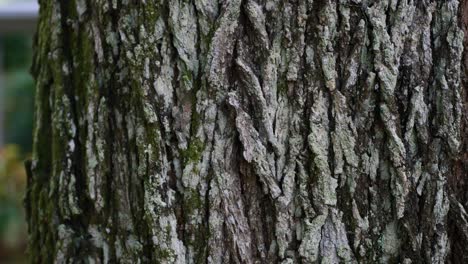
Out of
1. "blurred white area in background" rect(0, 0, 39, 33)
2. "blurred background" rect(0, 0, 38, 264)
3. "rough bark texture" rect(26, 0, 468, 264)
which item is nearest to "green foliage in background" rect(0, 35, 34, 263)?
"blurred background" rect(0, 0, 38, 264)

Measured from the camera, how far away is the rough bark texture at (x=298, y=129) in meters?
1.20

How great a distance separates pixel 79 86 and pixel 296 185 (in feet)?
1.59

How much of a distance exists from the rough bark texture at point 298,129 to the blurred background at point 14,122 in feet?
2.19

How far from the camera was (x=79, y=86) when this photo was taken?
139cm

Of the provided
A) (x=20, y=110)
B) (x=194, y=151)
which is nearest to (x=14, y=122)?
(x=20, y=110)

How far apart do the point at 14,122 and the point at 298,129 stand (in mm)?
7839

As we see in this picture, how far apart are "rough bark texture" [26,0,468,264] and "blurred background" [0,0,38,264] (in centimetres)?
67

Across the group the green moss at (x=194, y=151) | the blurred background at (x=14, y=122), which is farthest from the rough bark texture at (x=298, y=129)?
the blurred background at (x=14, y=122)

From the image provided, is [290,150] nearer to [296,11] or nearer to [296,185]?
[296,185]

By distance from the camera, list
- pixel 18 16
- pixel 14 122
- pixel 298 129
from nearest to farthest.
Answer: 1. pixel 298 129
2. pixel 18 16
3. pixel 14 122

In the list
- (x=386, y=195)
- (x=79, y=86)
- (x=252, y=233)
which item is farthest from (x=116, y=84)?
(x=386, y=195)

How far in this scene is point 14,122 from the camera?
8539 millimetres

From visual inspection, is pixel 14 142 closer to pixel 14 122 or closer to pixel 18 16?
pixel 14 122

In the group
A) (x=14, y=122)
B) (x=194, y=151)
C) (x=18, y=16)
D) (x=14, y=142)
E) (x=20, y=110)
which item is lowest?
(x=194, y=151)
